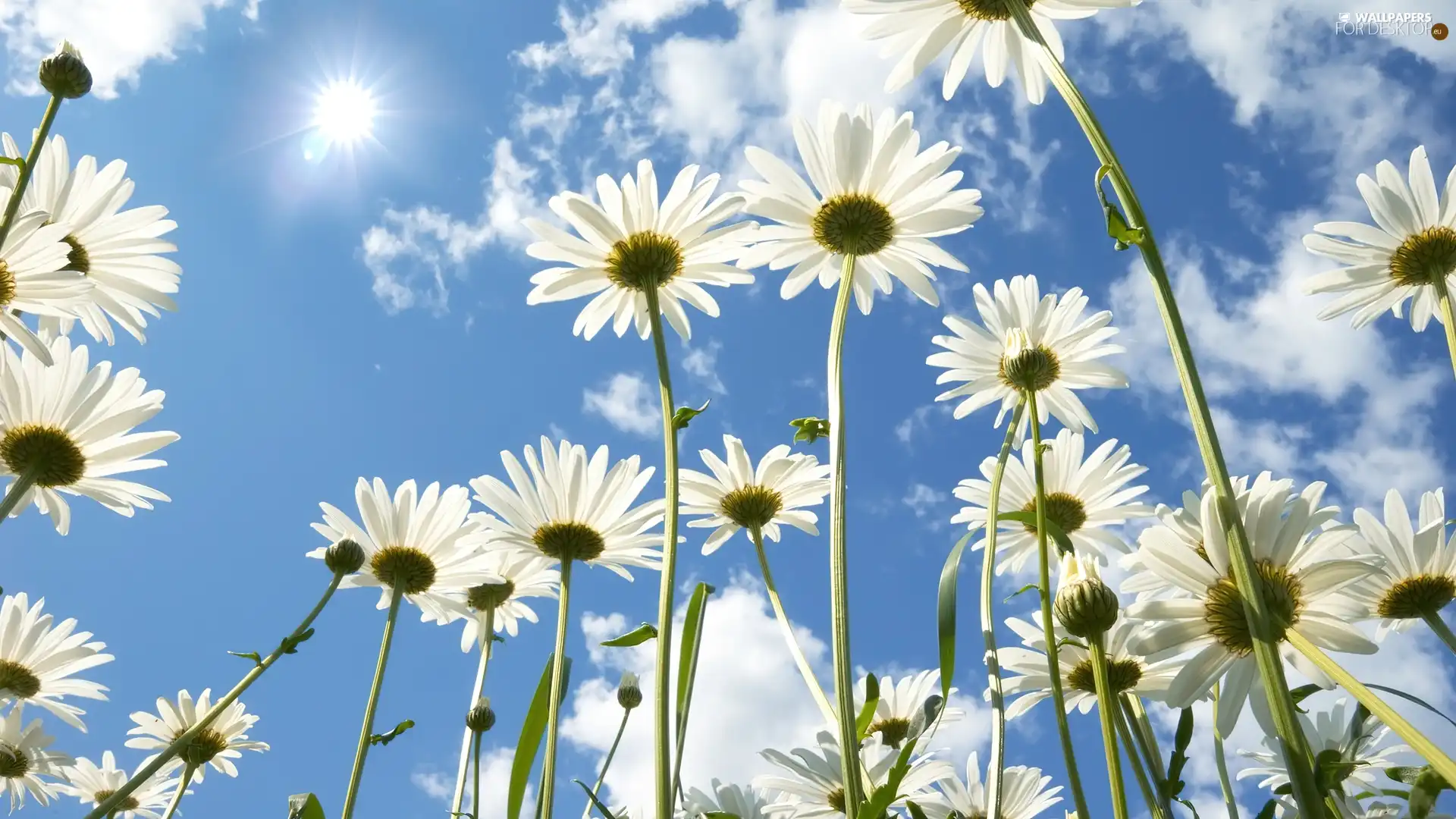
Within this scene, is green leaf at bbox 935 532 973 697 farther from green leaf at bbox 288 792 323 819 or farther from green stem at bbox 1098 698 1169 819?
green leaf at bbox 288 792 323 819

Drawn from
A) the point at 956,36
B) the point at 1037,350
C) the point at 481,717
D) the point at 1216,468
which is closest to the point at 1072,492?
the point at 1037,350

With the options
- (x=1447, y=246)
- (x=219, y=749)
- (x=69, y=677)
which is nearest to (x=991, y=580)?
(x=1447, y=246)

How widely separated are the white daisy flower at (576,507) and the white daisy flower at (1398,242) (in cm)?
204

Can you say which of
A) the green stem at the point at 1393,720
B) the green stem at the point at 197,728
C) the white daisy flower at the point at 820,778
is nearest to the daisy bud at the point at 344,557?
the green stem at the point at 197,728

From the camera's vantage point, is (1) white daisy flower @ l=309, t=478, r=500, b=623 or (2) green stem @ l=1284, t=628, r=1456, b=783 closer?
(2) green stem @ l=1284, t=628, r=1456, b=783

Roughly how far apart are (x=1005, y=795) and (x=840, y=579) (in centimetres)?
181

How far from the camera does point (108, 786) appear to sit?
4.35m

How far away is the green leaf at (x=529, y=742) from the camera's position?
6.01 ft

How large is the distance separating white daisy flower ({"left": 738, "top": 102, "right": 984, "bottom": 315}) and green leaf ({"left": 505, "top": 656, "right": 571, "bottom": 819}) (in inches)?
44.9

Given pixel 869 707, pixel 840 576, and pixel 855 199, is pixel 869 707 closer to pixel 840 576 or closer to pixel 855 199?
pixel 840 576

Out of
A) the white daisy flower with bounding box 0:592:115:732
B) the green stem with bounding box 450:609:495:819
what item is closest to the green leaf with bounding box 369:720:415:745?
the green stem with bounding box 450:609:495:819

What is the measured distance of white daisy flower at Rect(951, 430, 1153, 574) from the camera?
10.4 ft

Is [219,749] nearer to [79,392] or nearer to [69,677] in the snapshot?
[69,677]

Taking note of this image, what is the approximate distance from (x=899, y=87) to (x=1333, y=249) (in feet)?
5.12
